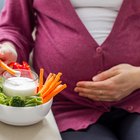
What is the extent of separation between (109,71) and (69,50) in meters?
0.14

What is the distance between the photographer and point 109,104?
1106 mm

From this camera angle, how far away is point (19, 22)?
1188mm

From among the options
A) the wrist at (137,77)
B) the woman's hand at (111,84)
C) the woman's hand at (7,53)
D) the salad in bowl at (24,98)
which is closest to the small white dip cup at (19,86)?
the salad in bowl at (24,98)

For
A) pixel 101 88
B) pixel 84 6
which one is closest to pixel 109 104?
pixel 101 88

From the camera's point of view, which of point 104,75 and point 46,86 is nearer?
point 46,86

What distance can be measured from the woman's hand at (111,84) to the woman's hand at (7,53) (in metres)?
0.21

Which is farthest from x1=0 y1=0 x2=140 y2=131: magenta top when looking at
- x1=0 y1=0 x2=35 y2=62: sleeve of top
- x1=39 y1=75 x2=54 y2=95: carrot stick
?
x1=39 y1=75 x2=54 y2=95: carrot stick

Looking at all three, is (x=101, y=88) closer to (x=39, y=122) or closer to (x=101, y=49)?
(x=101, y=49)

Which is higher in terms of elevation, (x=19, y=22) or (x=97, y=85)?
(x=19, y=22)

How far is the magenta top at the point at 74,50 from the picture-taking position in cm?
106

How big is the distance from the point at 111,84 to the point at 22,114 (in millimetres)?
319

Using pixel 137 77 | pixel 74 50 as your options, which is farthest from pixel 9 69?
pixel 137 77

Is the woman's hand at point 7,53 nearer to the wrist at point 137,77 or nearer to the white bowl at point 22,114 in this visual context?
the white bowl at point 22,114

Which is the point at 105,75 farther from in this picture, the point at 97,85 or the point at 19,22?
the point at 19,22
